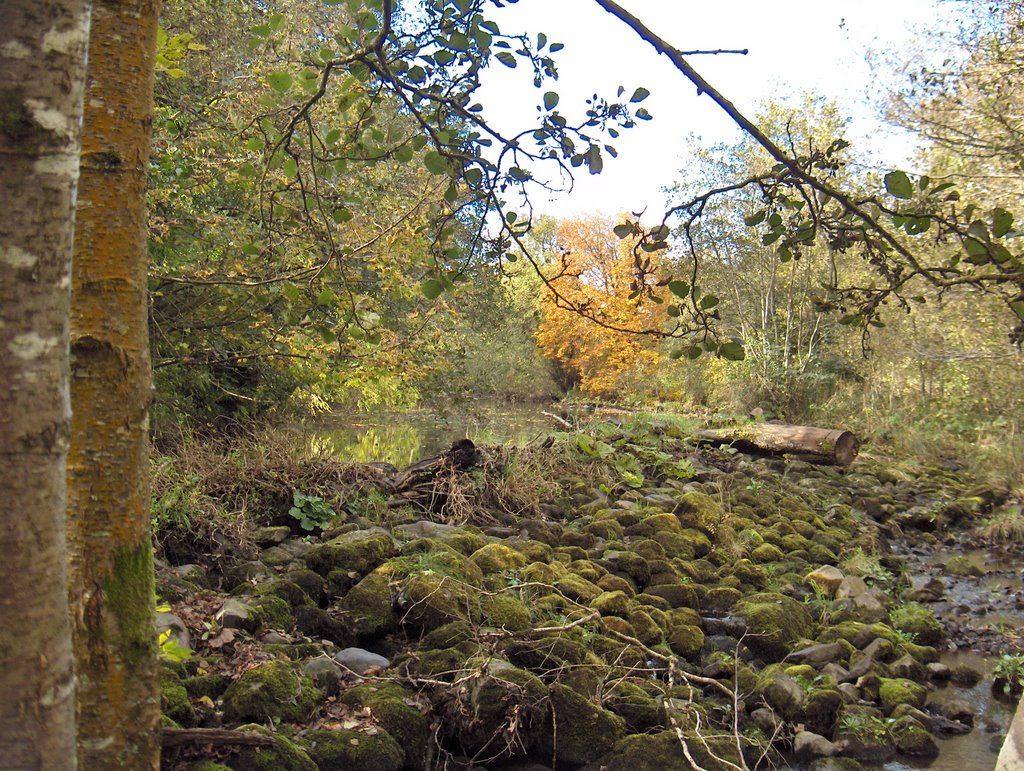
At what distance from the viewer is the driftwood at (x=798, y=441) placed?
12.4 meters

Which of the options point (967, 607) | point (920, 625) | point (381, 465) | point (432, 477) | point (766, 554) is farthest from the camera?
point (381, 465)

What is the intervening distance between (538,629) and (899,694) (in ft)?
7.73

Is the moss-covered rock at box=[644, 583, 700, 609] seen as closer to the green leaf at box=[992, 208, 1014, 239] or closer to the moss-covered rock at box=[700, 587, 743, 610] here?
the moss-covered rock at box=[700, 587, 743, 610]

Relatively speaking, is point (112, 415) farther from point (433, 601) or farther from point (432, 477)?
point (432, 477)

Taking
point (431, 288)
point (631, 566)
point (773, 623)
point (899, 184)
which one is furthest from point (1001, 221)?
point (631, 566)

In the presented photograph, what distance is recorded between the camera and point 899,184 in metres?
2.03

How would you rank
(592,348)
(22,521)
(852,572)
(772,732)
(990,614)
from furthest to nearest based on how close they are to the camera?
(592,348)
(852,572)
(990,614)
(772,732)
(22,521)

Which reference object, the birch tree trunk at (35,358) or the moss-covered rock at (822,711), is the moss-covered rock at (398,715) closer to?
the moss-covered rock at (822,711)

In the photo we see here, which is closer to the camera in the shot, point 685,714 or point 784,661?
point 685,714

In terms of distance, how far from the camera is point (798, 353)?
60.4ft

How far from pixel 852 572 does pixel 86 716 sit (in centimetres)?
723

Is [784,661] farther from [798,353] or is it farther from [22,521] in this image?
[798,353]

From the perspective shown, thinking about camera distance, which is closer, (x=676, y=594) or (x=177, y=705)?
(x=177, y=705)

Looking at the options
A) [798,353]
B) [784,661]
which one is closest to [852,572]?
[784,661]
